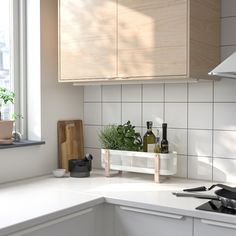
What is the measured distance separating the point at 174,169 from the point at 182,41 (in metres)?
0.77

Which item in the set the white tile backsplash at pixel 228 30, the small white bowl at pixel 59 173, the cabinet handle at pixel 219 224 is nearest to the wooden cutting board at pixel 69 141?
the small white bowl at pixel 59 173

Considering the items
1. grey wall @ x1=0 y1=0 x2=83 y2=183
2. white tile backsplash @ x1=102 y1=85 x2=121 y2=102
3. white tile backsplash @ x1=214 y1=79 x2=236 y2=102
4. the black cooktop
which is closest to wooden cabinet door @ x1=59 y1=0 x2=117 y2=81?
grey wall @ x1=0 y1=0 x2=83 y2=183

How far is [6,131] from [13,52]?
1.82ft

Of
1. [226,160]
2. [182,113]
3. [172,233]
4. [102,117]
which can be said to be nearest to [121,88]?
[102,117]

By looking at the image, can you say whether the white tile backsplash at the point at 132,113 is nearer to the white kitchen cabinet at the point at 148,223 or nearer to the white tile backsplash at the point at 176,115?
the white tile backsplash at the point at 176,115

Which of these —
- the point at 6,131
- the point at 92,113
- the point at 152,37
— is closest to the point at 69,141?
the point at 92,113

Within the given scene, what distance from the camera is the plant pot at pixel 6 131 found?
2.50 meters

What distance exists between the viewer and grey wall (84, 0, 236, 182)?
2.48 meters

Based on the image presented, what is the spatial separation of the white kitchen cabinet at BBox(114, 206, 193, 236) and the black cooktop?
0.28 ft

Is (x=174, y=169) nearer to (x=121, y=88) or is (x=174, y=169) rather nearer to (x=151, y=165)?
(x=151, y=165)

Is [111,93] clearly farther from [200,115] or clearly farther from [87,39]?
[200,115]

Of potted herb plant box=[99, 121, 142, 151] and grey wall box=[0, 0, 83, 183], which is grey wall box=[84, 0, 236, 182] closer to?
potted herb plant box=[99, 121, 142, 151]

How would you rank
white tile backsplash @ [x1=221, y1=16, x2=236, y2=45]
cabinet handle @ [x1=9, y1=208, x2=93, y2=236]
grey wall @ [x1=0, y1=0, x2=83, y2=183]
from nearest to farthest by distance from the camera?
cabinet handle @ [x1=9, y1=208, x2=93, y2=236] → white tile backsplash @ [x1=221, y1=16, x2=236, y2=45] → grey wall @ [x1=0, y1=0, x2=83, y2=183]

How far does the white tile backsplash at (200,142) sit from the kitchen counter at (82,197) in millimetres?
188
